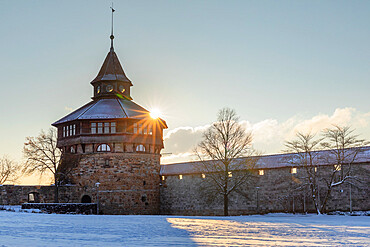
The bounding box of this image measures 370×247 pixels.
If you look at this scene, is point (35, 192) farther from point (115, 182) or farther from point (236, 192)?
point (236, 192)

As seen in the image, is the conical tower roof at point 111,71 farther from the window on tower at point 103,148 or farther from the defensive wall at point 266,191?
the defensive wall at point 266,191

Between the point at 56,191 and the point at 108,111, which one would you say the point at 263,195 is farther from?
the point at 56,191

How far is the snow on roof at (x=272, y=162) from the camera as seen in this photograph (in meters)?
34.8

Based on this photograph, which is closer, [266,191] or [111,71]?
[266,191]

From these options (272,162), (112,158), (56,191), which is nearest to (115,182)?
(112,158)

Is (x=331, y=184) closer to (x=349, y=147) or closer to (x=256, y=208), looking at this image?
(x=349, y=147)

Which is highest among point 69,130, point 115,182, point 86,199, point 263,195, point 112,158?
point 69,130

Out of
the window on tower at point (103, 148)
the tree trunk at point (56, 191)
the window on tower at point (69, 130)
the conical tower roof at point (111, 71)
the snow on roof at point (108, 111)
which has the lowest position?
the tree trunk at point (56, 191)

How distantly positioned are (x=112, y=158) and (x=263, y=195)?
47.8 feet

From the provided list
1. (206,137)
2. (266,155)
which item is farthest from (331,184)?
(206,137)

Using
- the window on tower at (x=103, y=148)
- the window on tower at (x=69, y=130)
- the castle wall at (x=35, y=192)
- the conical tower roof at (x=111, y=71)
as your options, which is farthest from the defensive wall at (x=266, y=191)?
the conical tower roof at (x=111, y=71)

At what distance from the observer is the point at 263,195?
38.7m

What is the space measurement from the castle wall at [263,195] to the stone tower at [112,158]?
2.47m

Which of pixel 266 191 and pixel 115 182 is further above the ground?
pixel 115 182
